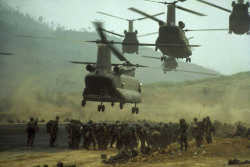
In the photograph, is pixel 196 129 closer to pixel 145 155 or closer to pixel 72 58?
pixel 145 155

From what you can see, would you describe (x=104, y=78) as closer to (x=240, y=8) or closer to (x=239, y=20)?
(x=239, y=20)

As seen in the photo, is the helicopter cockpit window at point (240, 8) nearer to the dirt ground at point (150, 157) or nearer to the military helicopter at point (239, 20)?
the military helicopter at point (239, 20)

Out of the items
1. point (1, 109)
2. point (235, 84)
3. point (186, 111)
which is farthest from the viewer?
point (235, 84)

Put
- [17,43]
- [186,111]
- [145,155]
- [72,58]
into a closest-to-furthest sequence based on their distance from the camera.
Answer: [145,155]
[186,111]
[17,43]
[72,58]

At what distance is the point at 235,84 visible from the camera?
91.6 meters

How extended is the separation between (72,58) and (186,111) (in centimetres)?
13521

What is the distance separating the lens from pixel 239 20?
30.4m

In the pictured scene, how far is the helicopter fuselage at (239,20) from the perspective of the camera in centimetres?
3039

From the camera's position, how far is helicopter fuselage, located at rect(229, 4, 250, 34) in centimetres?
3039

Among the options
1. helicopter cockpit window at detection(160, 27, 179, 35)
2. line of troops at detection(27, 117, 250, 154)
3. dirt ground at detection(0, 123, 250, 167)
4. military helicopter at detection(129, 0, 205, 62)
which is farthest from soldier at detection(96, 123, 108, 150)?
helicopter cockpit window at detection(160, 27, 179, 35)

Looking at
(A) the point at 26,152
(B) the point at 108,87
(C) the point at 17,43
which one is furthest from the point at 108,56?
(C) the point at 17,43

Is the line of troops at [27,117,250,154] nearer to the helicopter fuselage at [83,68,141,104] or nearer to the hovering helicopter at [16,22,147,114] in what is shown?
the helicopter fuselage at [83,68,141,104]

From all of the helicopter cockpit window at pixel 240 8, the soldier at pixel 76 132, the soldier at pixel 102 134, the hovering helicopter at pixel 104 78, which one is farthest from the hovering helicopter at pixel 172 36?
the soldier at pixel 76 132

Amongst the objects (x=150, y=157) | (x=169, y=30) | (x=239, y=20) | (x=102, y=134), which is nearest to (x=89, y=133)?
(x=102, y=134)
